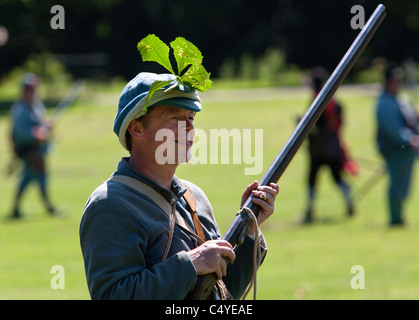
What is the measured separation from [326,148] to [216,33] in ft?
114

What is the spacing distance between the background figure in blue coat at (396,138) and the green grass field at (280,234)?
51 centimetres

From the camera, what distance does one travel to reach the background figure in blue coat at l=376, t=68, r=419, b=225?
1229cm

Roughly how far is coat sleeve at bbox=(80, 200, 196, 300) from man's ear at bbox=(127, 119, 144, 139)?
1.10ft

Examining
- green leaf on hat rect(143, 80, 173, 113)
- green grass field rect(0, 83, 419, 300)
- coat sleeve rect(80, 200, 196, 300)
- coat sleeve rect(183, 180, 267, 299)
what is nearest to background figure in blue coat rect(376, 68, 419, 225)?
green grass field rect(0, 83, 419, 300)

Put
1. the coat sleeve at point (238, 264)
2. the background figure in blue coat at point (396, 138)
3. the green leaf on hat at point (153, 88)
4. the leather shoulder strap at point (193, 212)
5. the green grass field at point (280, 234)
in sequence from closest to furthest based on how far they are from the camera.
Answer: the green leaf on hat at point (153, 88) → the leather shoulder strap at point (193, 212) → the coat sleeve at point (238, 264) → the green grass field at point (280, 234) → the background figure in blue coat at point (396, 138)

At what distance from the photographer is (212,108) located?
33938 millimetres

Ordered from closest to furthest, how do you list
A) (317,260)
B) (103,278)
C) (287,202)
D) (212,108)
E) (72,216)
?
(103,278)
(317,260)
(72,216)
(287,202)
(212,108)

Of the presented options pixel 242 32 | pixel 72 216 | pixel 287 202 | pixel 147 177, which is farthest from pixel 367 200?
pixel 242 32

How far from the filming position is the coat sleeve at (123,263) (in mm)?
3078

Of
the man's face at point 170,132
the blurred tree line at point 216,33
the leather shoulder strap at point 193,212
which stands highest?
the blurred tree line at point 216,33

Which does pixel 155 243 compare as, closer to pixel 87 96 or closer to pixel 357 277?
pixel 357 277

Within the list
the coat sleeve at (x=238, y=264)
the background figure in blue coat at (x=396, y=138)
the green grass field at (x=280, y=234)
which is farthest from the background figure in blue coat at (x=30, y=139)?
the coat sleeve at (x=238, y=264)

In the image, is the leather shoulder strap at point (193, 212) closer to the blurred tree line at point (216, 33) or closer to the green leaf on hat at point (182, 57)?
the green leaf on hat at point (182, 57)

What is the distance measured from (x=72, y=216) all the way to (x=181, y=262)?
11463mm
